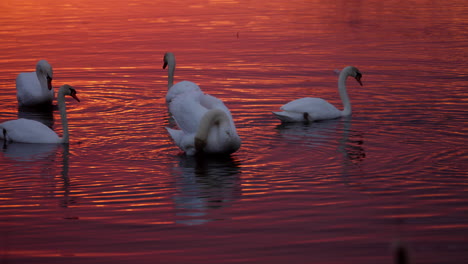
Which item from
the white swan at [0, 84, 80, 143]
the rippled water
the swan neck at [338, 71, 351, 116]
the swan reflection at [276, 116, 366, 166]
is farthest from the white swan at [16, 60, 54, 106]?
the swan neck at [338, 71, 351, 116]

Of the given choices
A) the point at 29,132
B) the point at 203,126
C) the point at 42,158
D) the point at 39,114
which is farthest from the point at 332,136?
the point at 39,114

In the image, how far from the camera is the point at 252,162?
10492mm

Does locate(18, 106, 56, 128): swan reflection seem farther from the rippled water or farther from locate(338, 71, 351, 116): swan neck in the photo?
locate(338, 71, 351, 116): swan neck

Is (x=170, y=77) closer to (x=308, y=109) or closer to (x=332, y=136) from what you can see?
(x=308, y=109)

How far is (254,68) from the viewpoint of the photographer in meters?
18.1

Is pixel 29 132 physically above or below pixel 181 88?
below

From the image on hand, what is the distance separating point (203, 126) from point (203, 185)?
1291 millimetres

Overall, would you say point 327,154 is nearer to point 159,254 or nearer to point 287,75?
point 159,254

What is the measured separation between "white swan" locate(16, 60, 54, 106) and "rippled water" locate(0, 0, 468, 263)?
1.03ft

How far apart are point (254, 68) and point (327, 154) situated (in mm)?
7534

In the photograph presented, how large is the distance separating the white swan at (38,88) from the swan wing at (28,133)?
3031 mm

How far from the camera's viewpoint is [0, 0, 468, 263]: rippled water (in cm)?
738

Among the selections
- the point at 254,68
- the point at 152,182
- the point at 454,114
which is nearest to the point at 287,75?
the point at 254,68

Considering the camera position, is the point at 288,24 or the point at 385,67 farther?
the point at 288,24
